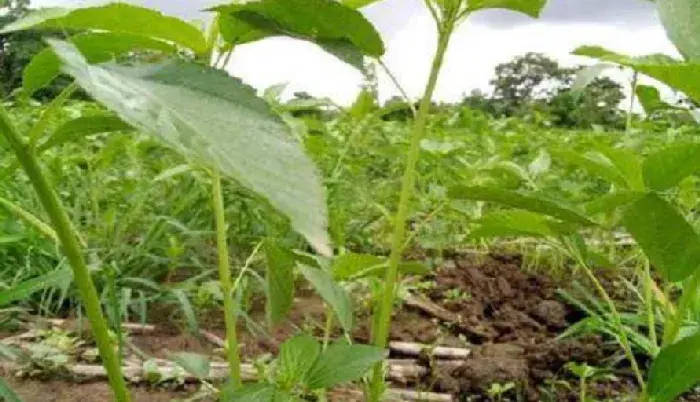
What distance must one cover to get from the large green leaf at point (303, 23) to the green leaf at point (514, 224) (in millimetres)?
271

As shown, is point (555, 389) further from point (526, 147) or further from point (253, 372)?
point (526, 147)

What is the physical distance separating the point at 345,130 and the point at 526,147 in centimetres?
81

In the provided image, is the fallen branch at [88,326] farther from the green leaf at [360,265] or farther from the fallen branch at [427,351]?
the green leaf at [360,265]

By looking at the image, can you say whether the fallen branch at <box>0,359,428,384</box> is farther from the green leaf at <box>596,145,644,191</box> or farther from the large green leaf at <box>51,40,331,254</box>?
the large green leaf at <box>51,40,331,254</box>

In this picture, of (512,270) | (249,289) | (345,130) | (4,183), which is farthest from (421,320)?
(345,130)

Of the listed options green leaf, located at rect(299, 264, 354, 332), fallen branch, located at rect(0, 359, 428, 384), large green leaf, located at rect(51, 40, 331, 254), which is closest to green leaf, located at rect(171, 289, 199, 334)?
fallen branch, located at rect(0, 359, 428, 384)

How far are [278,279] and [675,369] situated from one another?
43 cm

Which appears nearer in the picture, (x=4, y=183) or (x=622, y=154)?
(x=622, y=154)

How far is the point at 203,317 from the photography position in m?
2.30

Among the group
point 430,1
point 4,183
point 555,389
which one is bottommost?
point 555,389

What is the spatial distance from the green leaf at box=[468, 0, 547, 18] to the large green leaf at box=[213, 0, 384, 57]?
0.34ft

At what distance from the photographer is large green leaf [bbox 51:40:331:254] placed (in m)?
0.51

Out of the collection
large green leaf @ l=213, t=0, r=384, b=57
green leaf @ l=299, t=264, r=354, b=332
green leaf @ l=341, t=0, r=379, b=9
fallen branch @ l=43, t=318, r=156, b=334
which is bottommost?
fallen branch @ l=43, t=318, r=156, b=334

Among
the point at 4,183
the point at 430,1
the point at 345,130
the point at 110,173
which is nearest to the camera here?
the point at 430,1
